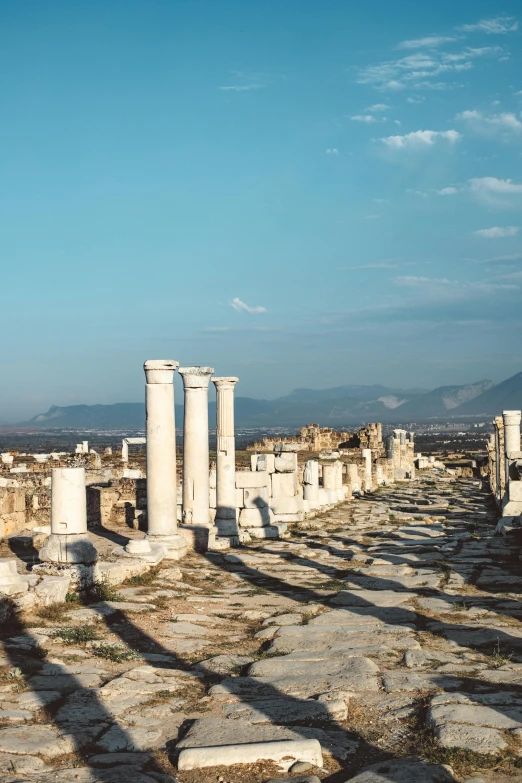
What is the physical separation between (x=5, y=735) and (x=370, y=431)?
4212 cm

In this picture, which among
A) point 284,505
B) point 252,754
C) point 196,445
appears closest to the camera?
point 252,754

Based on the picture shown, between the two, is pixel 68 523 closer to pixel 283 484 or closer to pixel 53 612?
pixel 53 612

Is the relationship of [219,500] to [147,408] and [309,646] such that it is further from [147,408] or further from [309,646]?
[309,646]

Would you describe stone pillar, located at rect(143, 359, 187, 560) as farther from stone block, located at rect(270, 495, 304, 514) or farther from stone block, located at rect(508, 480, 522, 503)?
stone block, located at rect(508, 480, 522, 503)

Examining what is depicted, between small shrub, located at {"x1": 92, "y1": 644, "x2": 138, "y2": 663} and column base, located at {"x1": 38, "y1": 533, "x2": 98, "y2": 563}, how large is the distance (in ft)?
7.99

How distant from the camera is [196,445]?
1380 cm

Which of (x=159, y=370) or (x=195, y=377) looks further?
(x=195, y=377)

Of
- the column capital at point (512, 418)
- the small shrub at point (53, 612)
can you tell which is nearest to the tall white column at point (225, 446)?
the small shrub at point (53, 612)

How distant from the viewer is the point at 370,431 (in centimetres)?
4606

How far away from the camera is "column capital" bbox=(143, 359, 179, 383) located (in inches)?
475

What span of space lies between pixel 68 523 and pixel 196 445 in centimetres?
454

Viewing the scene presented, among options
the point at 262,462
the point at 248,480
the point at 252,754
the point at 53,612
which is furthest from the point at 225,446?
the point at 252,754

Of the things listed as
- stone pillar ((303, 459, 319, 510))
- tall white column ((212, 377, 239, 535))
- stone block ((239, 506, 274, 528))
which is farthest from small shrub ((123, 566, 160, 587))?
stone pillar ((303, 459, 319, 510))

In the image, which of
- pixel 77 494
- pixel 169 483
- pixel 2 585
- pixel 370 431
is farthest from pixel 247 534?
pixel 370 431
